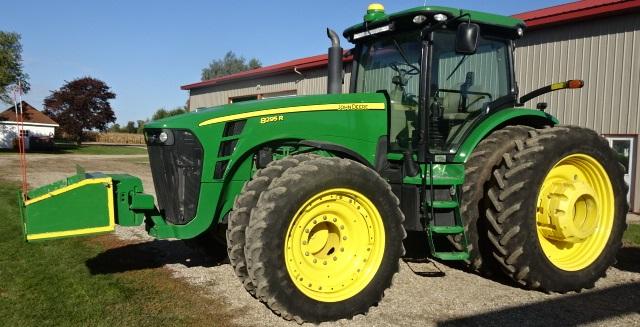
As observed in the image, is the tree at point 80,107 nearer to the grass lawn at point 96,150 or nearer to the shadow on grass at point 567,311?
the grass lawn at point 96,150

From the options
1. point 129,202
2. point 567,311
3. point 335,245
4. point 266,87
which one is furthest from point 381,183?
point 266,87

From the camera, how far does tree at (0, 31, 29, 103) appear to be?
33.6 meters

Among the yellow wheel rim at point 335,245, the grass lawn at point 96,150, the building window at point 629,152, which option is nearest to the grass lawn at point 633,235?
the building window at point 629,152

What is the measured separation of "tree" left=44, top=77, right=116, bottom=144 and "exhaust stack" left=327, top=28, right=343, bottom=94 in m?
47.2

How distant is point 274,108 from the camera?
4.33m

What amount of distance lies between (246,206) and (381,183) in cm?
107

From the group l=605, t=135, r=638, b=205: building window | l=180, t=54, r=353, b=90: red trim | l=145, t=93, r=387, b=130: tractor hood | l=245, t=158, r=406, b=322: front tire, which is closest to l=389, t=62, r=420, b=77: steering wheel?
l=145, t=93, r=387, b=130: tractor hood

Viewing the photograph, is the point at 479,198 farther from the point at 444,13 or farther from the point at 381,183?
the point at 444,13

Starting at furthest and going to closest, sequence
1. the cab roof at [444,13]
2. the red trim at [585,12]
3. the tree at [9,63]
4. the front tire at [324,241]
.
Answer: the tree at [9,63]
the red trim at [585,12]
the cab roof at [444,13]
the front tire at [324,241]

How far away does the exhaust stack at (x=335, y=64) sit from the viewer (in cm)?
543

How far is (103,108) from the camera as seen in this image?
163ft

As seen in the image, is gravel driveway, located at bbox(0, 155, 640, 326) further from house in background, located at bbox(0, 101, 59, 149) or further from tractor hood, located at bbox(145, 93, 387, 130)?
house in background, located at bbox(0, 101, 59, 149)

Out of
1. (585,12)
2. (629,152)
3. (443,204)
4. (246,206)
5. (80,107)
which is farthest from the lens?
(80,107)

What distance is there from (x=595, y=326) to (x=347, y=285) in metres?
1.83
